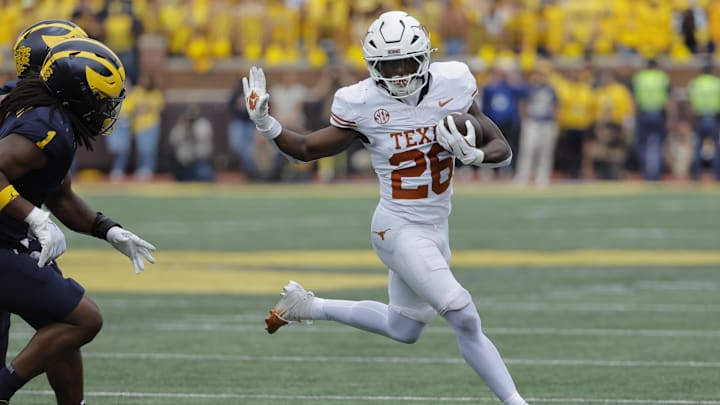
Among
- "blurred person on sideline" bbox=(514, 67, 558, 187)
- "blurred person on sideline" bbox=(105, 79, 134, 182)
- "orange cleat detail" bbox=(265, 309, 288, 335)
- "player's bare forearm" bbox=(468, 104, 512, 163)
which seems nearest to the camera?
"player's bare forearm" bbox=(468, 104, 512, 163)

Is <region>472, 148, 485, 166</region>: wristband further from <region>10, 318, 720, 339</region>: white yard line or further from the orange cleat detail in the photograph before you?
<region>10, 318, 720, 339</region>: white yard line

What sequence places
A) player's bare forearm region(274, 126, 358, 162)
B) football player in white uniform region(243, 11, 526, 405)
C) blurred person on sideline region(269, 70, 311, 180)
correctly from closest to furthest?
football player in white uniform region(243, 11, 526, 405) < player's bare forearm region(274, 126, 358, 162) < blurred person on sideline region(269, 70, 311, 180)

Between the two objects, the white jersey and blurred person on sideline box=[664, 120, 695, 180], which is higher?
the white jersey

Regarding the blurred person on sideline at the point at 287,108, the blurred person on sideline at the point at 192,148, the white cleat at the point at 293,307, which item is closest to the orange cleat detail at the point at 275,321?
the white cleat at the point at 293,307

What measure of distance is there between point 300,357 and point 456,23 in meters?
19.1

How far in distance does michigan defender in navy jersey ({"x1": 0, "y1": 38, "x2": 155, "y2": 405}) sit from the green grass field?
5.06 feet

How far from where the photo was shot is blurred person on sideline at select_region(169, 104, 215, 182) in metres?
25.9

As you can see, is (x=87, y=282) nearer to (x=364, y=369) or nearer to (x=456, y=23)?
(x=364, y=369)

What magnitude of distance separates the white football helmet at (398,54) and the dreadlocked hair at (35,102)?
1404 mm

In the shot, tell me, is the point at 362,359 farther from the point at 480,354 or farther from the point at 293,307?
the point at 480,354

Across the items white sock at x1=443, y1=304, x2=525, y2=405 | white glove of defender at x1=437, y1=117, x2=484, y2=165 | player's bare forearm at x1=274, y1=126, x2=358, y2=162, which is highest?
white glove of defender at x1=437, y1=117, x2=484, y2=165

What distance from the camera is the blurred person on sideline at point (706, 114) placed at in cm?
2564

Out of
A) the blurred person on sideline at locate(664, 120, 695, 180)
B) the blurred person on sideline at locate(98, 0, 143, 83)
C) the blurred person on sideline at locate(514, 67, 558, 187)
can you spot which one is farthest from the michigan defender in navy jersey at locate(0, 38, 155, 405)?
the blurred person on sideline at locate(98, 0, 143, 83)

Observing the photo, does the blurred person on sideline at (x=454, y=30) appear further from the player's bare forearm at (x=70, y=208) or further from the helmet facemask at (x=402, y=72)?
the player's bare forearm at (x=70, y=208)
